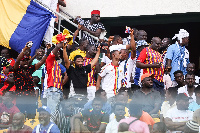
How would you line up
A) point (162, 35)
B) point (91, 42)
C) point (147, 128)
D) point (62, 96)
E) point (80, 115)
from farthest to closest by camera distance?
point (162, 35) < point (91, 42) < point (62, 96) < point (80, 115) < point (147, 128)

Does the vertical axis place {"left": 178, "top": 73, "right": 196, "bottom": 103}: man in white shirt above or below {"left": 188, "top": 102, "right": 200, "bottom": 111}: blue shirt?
above

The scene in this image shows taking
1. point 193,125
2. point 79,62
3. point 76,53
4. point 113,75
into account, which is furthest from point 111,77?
point 193,125

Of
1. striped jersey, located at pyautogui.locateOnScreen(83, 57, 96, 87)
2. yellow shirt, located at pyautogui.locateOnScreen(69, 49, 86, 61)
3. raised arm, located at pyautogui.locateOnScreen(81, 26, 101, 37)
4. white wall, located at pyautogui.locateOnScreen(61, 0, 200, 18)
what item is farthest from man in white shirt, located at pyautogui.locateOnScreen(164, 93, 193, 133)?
white wall, located at pyautogui.locateOnScreen(61, 0, 200, 18)

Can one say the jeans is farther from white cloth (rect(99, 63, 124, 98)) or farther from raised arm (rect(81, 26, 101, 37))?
raised arm (rect(81, 26, 101, 37))

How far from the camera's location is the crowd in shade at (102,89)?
25.4 feet

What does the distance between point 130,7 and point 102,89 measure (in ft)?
15.1

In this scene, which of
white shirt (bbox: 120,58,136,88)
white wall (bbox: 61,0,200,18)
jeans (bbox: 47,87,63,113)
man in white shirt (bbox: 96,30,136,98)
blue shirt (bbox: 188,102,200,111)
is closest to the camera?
blue shirt (bbox: 188,102,200,111)

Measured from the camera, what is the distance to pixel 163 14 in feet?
42.0

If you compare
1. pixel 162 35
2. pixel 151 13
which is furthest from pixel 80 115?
pixel 162 35

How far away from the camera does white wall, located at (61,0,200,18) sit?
41.3 ft

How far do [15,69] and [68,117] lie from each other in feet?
4.97

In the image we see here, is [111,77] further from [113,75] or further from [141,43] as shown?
[141,43]

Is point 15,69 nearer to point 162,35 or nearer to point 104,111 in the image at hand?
point 104,111

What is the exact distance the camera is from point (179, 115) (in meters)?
7.83
